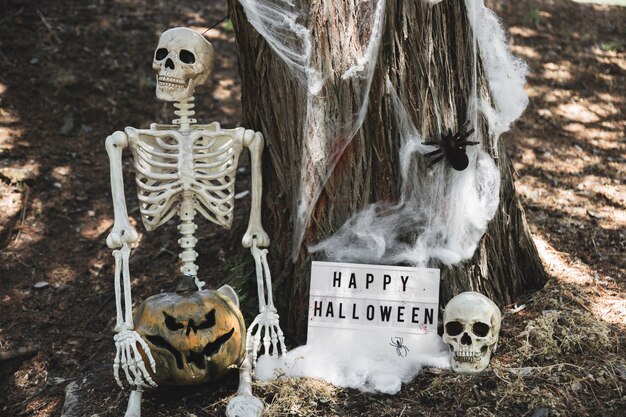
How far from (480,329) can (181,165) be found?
60.5 inches

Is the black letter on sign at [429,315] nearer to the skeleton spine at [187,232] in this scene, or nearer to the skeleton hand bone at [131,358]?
the skeleton spine at [187,232]

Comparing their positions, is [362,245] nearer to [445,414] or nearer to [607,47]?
[445,414]

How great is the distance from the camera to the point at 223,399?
3.32m

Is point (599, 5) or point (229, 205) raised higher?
point (599, 5)

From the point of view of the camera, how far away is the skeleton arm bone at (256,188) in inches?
137

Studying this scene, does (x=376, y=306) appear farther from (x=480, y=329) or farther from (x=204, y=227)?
(x=204, y=227)

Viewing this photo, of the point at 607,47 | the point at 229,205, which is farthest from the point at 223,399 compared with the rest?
the point at 607,47

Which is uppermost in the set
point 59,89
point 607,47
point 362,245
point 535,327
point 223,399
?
point 607,47

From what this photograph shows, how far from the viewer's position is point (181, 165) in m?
3.41

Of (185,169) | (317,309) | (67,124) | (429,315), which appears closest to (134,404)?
(317,309)

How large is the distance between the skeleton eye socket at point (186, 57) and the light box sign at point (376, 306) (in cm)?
110

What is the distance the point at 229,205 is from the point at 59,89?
2863mm

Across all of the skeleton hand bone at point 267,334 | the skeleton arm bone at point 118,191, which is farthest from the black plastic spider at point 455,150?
the skeleton arm bone at point 118,191

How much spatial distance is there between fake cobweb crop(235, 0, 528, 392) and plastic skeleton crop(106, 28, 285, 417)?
8.1 inches
